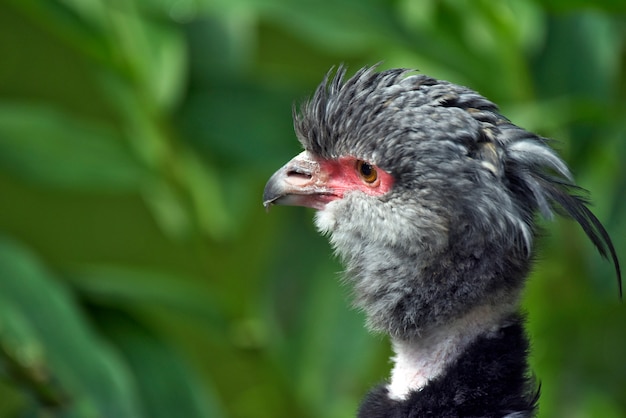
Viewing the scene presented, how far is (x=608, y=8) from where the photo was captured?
2074mm

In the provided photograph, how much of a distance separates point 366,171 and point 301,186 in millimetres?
117

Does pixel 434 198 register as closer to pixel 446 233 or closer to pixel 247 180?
pixel 446 233

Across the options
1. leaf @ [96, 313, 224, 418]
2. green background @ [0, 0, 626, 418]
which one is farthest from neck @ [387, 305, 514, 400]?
leaf @ [96, 313, 224, 418]

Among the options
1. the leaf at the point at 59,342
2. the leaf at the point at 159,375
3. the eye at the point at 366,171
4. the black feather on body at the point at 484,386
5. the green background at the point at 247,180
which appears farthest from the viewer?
the leaf at the point at 159,375

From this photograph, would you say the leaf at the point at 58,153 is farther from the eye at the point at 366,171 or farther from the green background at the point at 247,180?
the eye at the point at 366,171

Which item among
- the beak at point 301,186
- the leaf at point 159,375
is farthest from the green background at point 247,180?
the beak at point 301,186

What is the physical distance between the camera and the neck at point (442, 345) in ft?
4.40

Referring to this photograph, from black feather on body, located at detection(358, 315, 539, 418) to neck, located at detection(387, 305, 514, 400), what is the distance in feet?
0.04

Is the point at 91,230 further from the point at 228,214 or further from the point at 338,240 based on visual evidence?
the point at 338,240

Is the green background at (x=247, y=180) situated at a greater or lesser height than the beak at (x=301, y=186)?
greater

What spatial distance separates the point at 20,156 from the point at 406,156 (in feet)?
4.60

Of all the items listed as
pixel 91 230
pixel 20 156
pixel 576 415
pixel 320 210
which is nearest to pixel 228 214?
pixel 20 156

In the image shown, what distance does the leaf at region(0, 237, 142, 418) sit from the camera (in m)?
2.18

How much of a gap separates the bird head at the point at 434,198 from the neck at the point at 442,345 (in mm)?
12
